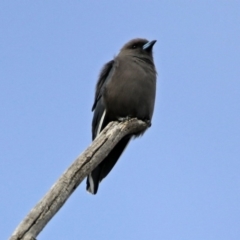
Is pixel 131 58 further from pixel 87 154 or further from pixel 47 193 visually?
pixel 47 193

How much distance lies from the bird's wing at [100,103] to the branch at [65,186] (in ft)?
3.09

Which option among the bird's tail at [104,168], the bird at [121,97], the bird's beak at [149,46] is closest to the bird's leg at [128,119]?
the bird at [121,97]

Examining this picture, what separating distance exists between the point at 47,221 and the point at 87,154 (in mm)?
1007

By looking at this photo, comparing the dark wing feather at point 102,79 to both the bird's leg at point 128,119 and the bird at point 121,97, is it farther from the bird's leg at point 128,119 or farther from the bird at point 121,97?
the bird's leg at point 128,119

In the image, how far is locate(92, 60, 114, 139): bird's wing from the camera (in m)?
7.78

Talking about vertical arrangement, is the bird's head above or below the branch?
above

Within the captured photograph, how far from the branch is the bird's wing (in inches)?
37.1

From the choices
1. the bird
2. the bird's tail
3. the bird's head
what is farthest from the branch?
the bird's head

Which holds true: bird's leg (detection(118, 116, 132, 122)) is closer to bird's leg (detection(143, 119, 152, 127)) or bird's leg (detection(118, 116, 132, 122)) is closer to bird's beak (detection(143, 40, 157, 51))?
bird's leg (detection(143, 119, 152, 127))

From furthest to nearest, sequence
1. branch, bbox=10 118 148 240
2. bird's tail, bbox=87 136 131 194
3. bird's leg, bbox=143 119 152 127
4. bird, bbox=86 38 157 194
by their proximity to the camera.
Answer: bird's leg, bbox=143 119 152 127, bird, bbox=86 38 157 194, bird's tail, bbox=87 136 131 194, branch, bbox=10 118 148 240

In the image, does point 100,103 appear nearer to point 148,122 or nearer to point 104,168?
point 148,122

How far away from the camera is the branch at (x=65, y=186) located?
4965 mm

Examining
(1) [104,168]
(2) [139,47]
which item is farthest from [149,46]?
(1) [104,168]

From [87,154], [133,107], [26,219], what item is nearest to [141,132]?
[133,107]
